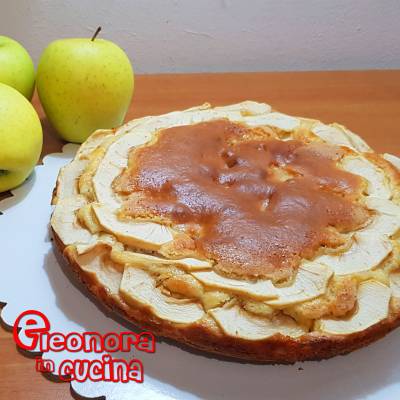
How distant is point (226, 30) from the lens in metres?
2.04

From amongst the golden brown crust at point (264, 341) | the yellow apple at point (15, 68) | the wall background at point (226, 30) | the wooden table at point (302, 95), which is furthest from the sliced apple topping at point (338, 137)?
the wall background at point (226, 30)

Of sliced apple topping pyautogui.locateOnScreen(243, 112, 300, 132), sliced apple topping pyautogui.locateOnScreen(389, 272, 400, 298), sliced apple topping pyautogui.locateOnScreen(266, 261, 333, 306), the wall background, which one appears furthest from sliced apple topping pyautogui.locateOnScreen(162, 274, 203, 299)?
the wall background

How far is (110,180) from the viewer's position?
1080mm

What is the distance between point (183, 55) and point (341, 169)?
1115 mm

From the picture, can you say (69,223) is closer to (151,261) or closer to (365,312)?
(151,261)

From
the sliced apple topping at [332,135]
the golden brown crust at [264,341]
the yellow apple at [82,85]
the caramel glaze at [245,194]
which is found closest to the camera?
the golden brown crust at [264,341]

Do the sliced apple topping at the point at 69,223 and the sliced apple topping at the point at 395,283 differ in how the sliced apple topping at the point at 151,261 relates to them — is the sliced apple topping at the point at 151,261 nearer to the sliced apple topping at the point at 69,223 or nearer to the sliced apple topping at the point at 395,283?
the sliced apple topping at the point at 69,223

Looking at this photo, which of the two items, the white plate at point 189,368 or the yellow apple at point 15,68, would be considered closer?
the white plate at point 189,368

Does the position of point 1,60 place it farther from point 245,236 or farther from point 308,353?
point 308,353

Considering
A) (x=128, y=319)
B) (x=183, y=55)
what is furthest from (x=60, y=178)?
(x=183, y=55)

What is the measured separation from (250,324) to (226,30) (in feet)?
4.82

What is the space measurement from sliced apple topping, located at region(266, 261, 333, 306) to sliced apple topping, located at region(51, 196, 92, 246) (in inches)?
14.3

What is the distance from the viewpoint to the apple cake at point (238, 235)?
847 mm

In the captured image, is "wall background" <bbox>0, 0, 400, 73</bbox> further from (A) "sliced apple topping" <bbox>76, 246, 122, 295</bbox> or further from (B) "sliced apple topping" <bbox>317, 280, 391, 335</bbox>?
(B) "sliced apple topping" <bbox>317, 280, 391, 335</bbox>
